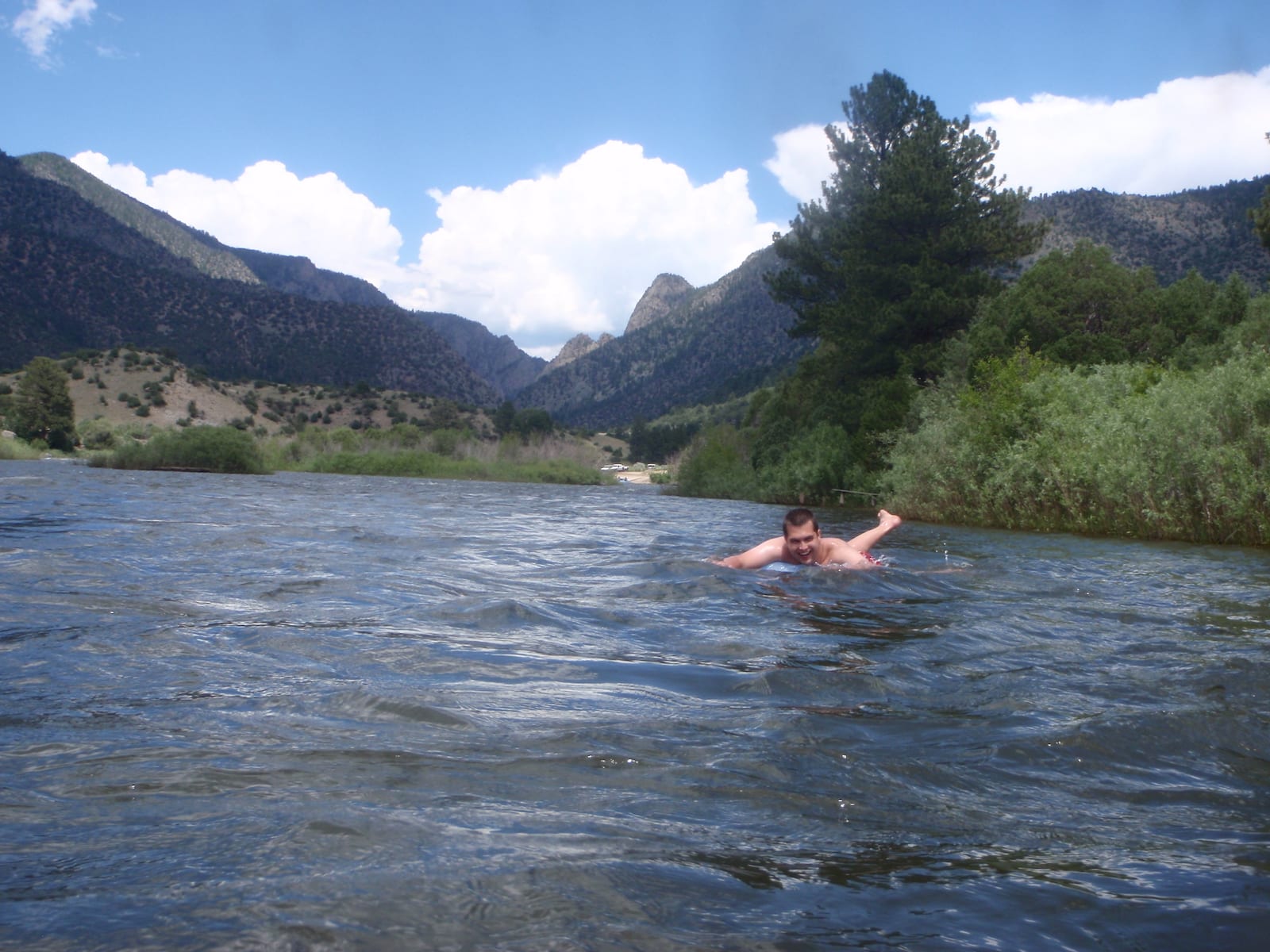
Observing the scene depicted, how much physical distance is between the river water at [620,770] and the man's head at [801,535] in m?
1.56

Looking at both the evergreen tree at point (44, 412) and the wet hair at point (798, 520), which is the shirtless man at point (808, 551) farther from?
the evergreen tree at point (44, 412)

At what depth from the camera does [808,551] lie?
9273 mm

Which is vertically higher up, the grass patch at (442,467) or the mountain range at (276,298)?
the mountain range at (276,298)

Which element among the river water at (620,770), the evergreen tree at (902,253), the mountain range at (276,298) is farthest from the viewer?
the mountain range at (276,298)

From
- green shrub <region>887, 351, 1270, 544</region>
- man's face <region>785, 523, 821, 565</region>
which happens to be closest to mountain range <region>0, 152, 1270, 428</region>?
green shrub <region>887, 351, 1270, 544</region>

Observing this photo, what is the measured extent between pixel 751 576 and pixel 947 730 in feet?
17.1

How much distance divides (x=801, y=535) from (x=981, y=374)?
57.8 feet

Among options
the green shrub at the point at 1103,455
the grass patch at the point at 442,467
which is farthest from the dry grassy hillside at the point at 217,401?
the green shrub at the point at 1103,455

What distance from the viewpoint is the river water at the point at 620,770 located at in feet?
6.89

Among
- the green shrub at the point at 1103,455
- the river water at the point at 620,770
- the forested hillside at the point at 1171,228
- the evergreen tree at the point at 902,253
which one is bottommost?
the river water at the point at 620,770

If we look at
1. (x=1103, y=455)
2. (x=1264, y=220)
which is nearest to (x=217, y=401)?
(x=1264, y=220)

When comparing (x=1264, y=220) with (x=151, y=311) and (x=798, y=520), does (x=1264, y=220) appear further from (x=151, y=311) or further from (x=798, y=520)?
(x=151, y=311)

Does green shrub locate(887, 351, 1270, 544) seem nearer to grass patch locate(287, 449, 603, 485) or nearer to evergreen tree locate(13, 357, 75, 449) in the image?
grass patch locate(287, 449, 603, 485)

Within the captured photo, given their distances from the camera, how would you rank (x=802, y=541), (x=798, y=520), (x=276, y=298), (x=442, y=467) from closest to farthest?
(x=798, y=520) < (x=802, y=541) < (x=442, y=467) < (x=276, y=298)
